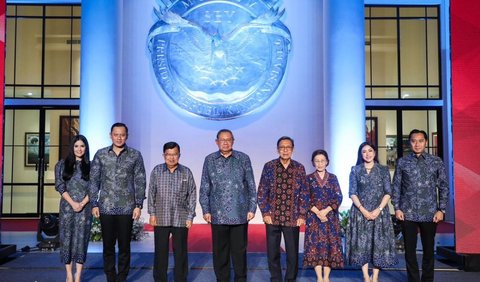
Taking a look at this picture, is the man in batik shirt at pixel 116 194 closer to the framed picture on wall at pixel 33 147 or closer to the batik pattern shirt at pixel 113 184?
the batik pattern shirt at pixel 113 184

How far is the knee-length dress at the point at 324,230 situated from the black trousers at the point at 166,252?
108 centimetres

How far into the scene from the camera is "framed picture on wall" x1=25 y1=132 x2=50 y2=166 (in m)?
8.88

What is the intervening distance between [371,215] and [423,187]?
1.69 feet

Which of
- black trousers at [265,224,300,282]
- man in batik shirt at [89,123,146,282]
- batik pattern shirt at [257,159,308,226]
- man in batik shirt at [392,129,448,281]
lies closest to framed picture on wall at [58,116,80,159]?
man in batik shirt at [89,123,146,282]

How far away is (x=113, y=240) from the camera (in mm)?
4191

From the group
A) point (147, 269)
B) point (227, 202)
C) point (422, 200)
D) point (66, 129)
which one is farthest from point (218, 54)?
point (422, 200)

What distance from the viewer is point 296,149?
7.82 metres

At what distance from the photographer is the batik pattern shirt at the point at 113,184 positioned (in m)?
4.11

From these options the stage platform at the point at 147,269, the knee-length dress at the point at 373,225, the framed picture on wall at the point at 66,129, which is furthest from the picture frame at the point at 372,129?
the framed picture on wall at the point at 66,129

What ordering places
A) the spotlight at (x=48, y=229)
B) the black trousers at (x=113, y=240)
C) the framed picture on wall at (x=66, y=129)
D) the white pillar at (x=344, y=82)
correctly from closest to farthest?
the black trousers at (x=113, y=240) < the spotlight at (x=48, y=229) < the white pillar at (x=344, y=82) < the framed picture on wall at (x=66, y=129)

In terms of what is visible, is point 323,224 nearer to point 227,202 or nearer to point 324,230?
point 324,230

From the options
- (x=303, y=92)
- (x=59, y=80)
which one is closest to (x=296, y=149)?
(x=303, y=92)

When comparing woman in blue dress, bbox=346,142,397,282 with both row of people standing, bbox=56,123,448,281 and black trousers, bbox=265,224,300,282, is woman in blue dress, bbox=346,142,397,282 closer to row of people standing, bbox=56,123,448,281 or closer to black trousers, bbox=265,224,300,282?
row of people standing, bbox=56,123,448,281

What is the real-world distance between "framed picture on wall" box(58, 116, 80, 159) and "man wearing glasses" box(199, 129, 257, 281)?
17.9 ft
